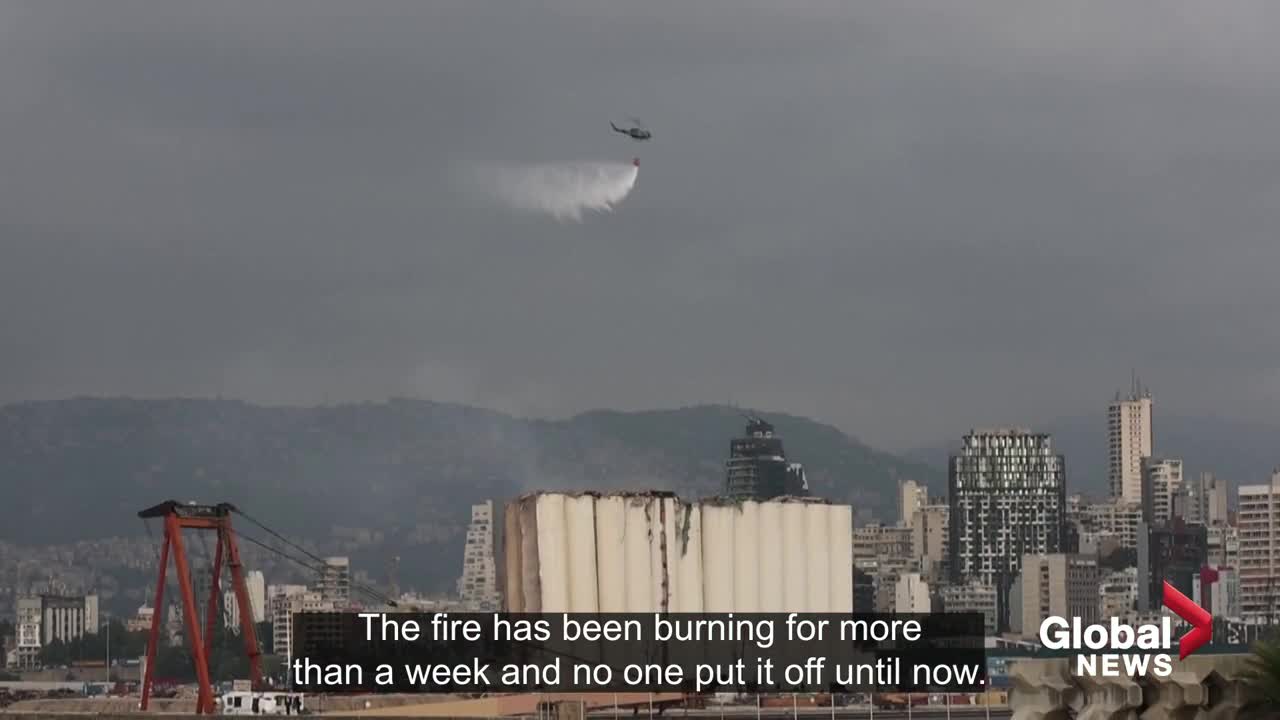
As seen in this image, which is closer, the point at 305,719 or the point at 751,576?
the point at 305,719

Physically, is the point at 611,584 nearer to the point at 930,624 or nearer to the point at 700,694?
the point at 700,694

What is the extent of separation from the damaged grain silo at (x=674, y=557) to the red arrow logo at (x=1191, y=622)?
20.7m

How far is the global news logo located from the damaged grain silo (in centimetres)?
1879

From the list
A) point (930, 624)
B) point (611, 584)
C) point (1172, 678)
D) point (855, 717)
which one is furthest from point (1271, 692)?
point (855, 717)

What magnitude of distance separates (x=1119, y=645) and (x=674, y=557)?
21.3 m

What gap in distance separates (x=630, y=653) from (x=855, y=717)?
2402 cm

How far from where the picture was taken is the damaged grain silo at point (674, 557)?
63.2 m

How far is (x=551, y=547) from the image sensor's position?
63312 mm

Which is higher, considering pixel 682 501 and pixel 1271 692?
pixel 682 501

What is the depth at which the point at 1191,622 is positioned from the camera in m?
41.3
